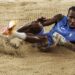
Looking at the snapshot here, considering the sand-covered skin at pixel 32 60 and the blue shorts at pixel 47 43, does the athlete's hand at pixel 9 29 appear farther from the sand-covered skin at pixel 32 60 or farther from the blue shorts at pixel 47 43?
the blue shorts at pixel 47 43

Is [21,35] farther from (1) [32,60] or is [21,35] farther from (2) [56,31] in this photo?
(2) [56,31]

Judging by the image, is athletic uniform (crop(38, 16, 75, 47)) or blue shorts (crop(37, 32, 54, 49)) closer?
blue shorts (crop(37, 32, 54, 49))

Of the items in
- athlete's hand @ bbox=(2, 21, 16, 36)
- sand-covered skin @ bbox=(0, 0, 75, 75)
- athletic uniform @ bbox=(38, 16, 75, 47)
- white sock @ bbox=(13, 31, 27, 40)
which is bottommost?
sand-covered skin @ bbox=(0, 0, 75, 75)

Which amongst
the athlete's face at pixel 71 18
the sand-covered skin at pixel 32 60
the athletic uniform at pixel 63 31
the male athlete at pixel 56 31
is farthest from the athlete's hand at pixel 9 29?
the athlete's face at pixel 71 18

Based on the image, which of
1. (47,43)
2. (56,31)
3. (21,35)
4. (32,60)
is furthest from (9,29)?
(56,31)

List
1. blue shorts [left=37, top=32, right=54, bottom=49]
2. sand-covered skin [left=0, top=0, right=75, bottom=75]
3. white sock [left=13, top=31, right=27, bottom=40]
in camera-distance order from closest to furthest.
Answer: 1. sand-covered skin [left=0, top=0, right=75, bottom=75]
2. white sock [left=13, top=31, right=27, bottom=40]
3. blue shorts [left=37, top=32, right=54, bottom=49]

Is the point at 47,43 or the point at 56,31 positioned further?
the point at 56,31

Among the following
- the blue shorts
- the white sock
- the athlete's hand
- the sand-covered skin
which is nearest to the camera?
the sand-covered skin

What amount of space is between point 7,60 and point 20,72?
0.56 m

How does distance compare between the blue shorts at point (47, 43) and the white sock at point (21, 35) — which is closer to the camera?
the white sock at point (21, 35)

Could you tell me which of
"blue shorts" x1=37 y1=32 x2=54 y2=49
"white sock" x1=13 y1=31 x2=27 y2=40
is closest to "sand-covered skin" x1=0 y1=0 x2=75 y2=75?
"blue shorts" x1=37 y1=32 x2=54 y2=49

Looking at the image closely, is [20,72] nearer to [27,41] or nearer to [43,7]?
[27,41]

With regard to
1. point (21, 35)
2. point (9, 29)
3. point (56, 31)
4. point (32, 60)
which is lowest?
point (32, 60)

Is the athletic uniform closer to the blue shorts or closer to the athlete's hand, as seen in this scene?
the blue shorts
